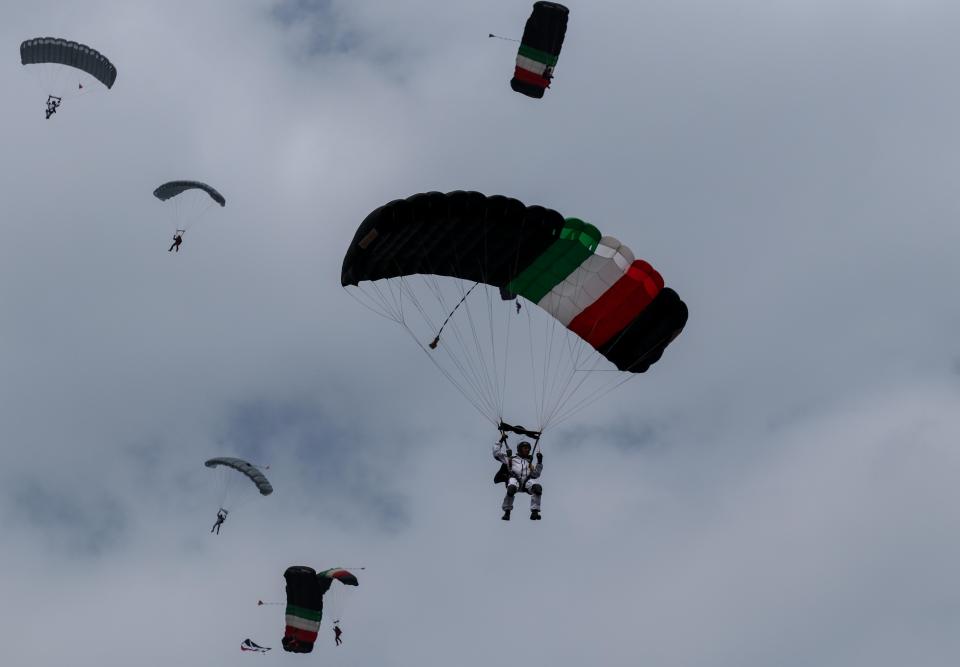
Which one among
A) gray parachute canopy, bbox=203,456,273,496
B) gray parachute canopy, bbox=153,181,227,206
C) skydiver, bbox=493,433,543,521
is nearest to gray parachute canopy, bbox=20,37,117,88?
gray parachute canopy, bbox=153,181,227,206

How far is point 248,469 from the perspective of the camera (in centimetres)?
3884

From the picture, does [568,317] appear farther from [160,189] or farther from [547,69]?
[160,189]

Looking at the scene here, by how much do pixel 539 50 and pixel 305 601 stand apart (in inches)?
660

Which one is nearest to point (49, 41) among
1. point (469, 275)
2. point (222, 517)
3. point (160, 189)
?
point (160, 189)

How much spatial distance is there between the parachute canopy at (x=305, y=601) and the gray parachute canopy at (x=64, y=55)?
14.1m

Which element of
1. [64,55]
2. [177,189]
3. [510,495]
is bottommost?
[510,495]

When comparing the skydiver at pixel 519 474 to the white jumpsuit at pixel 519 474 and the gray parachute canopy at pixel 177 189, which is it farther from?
the gray parachute canopy at pixel 177 189

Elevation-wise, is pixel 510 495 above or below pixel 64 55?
below

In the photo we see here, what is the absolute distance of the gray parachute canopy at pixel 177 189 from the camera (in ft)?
131

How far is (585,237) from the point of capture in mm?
29891

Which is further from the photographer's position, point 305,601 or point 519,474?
point 305,601

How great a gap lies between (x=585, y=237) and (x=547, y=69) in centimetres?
677

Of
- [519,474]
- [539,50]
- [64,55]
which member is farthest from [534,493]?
[64,55]

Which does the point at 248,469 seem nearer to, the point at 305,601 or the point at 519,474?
the point at 305,601
